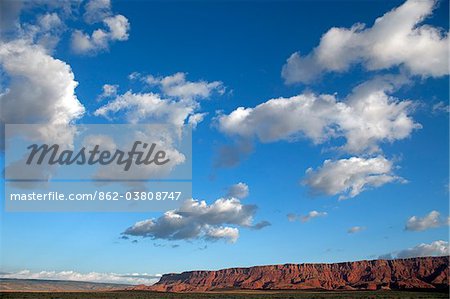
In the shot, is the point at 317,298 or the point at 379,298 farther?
the point at 317,298

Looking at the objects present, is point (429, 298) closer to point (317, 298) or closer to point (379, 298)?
point (379, 298)

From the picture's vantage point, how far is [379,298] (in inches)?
6235

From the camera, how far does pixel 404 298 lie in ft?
507

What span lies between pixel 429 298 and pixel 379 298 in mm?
16926

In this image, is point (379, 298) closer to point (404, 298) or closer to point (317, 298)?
point (404, 298)

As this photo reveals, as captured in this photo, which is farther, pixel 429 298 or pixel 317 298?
pixel 317 298

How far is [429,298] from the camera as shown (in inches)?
5910

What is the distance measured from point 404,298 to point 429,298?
835 centimetres

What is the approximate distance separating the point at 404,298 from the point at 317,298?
32.5m

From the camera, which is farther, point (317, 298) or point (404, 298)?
point (317, 298)

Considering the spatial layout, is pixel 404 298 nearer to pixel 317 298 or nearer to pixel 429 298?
pixel 429 298

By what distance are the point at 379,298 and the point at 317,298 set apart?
2392 centimetres

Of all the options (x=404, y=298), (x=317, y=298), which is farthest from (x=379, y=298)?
(x=317, y=298)

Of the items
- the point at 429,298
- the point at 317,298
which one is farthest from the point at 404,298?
the point at 317,298
